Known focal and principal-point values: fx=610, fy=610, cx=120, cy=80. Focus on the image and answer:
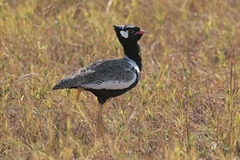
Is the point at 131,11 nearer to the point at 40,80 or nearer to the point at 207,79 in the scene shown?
the point at 207,79

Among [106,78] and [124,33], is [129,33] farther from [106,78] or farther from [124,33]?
[106,78]

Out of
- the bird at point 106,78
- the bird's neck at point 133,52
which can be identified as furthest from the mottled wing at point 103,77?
the bird's neck at point 133,52

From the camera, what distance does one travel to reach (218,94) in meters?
5.87

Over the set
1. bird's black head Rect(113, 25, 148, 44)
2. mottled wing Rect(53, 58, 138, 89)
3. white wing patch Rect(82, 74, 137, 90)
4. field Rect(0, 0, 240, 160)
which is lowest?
field Rect(0, 0, 240, 160)

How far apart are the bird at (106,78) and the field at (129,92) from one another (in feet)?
0.67

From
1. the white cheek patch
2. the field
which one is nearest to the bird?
the white cheek patch

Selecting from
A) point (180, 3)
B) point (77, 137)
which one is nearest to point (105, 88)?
point (77, 137)

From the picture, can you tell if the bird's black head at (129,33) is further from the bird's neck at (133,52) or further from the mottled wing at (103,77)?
the mottled wing at (103,77)

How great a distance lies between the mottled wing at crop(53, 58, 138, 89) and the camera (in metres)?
5.00

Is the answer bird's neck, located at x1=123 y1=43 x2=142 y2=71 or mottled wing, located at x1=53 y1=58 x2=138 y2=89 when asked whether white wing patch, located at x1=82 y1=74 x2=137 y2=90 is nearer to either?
mottled wing, located at x1=53 y1=58 x2=138 y2=89

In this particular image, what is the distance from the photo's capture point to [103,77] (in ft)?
16.6

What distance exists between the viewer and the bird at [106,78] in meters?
5.01

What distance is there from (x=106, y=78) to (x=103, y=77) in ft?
0.09

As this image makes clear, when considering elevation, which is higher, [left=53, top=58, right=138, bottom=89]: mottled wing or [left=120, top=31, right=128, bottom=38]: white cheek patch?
[left=120, top=31, right=128, bottom=38]: white cheek patch
